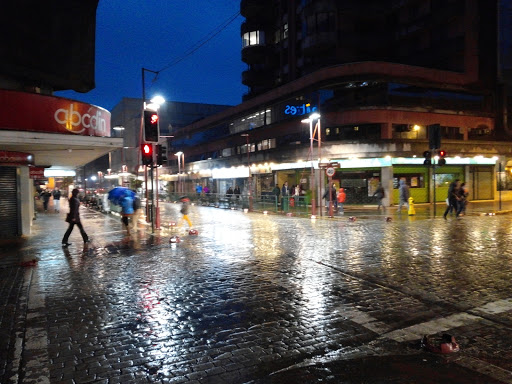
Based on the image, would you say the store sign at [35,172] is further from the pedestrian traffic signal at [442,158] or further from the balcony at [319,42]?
the balcony at [319,42]

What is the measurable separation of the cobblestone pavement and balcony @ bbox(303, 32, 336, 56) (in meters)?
29.8

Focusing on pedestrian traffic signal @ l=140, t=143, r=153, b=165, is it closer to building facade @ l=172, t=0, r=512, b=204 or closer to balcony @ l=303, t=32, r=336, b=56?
building facade @ l=172, t=0, r=512, b=204

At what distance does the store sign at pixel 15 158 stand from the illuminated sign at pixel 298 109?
2240 cm

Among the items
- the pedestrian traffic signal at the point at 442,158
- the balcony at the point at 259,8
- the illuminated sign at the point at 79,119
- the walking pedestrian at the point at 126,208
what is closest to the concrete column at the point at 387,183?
the pedestrian traffic signal at the point at 442,158

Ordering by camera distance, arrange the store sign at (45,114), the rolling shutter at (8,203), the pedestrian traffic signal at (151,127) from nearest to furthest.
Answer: the store sign at (45,114), the rolling shutter at (8,203), the pedestrian traffic signal at (151,127)

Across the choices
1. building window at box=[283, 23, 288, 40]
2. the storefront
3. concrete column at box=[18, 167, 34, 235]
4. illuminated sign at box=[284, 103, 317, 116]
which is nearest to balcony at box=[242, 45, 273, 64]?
building window at box=[283, 23, 288, 40]

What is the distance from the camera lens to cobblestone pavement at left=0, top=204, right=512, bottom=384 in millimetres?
4211

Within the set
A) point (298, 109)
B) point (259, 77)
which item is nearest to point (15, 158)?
point (298, 109)

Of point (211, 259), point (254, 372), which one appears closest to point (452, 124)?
point (211, 259)

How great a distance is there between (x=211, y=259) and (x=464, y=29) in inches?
1268

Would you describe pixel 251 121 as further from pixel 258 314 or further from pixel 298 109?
pixel 258 314

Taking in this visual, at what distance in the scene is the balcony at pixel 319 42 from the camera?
3694 cm

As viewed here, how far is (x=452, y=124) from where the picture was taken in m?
30.5

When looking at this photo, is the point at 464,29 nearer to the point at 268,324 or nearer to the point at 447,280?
the point at 447,280
